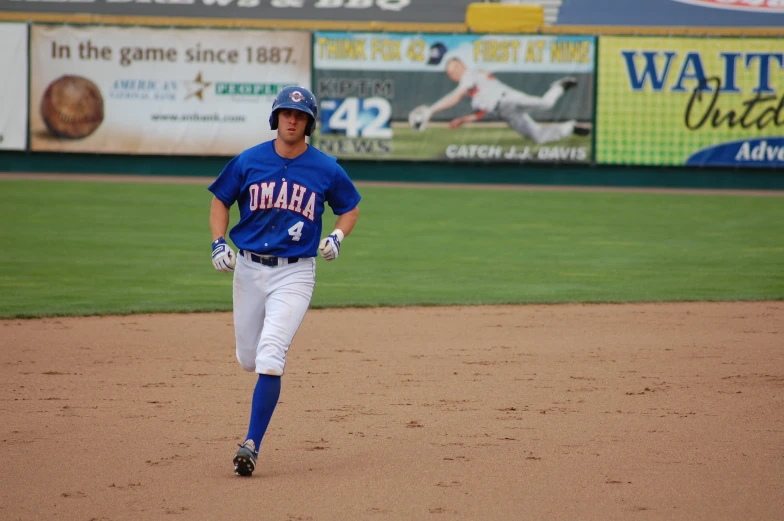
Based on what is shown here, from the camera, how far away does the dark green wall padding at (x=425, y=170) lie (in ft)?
76.1

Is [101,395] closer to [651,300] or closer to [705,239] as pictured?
[651,300]

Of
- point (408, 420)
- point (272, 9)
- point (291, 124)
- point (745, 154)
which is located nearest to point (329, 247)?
point (291, 124)

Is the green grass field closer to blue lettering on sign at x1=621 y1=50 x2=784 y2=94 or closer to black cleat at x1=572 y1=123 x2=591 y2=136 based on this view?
black cleat at x1=572 y1=123 x2=591 y2=136

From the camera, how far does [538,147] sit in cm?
2309

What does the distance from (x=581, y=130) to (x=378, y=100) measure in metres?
4.51

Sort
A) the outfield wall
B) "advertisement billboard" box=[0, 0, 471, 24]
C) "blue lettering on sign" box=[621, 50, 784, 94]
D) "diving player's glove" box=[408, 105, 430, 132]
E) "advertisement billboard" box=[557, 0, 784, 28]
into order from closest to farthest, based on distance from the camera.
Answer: "blue lettering on sign" box=[621, 50, 784, 94]
the outfield wall
"diving player's glove" box=[408, 105, 430, 132]
"advertisement billboard" box=[557, 0, 784, 28]
"advertisement billboard" box=[0, 0, 471, 24]

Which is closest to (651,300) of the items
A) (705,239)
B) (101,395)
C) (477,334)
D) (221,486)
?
(477,334)

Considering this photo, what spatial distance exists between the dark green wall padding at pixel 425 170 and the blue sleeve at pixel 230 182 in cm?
1813

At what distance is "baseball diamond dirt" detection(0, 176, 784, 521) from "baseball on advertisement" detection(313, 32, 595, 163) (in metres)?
13.6

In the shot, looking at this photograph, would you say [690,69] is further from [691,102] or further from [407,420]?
[407,420]

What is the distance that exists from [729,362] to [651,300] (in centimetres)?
301

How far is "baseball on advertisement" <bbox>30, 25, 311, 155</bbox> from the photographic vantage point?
75.6ft

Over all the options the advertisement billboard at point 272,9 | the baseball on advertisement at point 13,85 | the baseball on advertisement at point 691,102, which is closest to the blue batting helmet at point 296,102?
the baseball on advertisement at point 691,102

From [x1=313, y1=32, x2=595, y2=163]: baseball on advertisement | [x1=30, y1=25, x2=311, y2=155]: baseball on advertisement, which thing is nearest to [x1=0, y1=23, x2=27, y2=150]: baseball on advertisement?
[x1=30, y1=25, x2=311, y2=155]: baseball on advertisement
